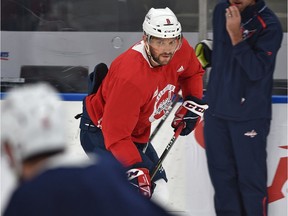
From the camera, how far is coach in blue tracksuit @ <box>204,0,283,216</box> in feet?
11.1

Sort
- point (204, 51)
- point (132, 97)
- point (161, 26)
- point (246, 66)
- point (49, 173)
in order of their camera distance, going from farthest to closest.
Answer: point (204, 51), point (246, 66), point (161, 26), point (132, 97), point (49, 173)

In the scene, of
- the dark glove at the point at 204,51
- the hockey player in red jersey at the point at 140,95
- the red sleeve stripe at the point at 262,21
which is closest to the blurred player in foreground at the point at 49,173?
the hockey player in red jersey at the point at 140,95

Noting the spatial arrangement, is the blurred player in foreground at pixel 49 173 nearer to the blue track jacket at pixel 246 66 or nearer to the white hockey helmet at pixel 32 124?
the white hockey helmet at pixel 32 124

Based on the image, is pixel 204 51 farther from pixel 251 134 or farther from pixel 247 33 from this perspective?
pixel 251 134

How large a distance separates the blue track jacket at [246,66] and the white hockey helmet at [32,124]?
6.33 feet

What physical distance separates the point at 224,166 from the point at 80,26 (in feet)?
3.34

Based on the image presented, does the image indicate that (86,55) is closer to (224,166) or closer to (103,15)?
(103,15)

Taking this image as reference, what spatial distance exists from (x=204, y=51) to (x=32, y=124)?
2.22 meters

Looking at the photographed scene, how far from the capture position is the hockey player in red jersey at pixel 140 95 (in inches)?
115

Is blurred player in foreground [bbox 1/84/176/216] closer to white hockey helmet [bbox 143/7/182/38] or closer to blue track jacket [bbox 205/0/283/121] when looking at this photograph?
white hockey helmet [bbox 143/7/182/38]

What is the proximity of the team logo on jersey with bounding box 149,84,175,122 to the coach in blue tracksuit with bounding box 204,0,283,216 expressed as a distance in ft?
1.12

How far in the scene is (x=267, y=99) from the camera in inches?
138

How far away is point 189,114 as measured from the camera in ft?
11.2

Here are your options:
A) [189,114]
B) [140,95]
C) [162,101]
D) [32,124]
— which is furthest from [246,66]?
[32,124]
